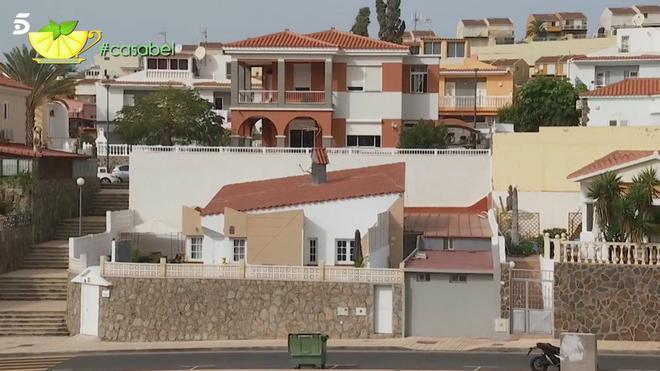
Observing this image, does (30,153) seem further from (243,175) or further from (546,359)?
(546,359)

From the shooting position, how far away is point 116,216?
52.0 meters

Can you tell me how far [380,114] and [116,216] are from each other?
15358mm

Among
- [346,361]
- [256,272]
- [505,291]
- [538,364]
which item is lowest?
[346,361]

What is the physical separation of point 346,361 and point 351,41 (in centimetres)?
2876

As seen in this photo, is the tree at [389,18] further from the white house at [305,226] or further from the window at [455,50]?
the white house at [305,226]

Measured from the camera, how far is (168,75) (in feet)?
286

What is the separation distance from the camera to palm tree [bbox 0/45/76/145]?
2719 inches

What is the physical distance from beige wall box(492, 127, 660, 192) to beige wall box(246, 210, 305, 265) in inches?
421

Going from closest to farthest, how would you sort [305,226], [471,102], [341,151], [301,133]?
1. [305,226]
2. [341,151]
3. [301,133]
4. [471,102]

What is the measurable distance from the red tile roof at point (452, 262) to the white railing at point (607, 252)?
8.30 feet

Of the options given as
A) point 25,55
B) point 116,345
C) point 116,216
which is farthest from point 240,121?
point 116,345

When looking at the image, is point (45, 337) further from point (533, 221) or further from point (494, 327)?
point (533, 221)

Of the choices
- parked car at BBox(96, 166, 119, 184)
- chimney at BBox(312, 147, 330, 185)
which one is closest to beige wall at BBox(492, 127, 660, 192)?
chimney at BBox(312, 147, 330, 185)

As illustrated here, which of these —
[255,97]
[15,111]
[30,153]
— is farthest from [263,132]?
[15,111]
